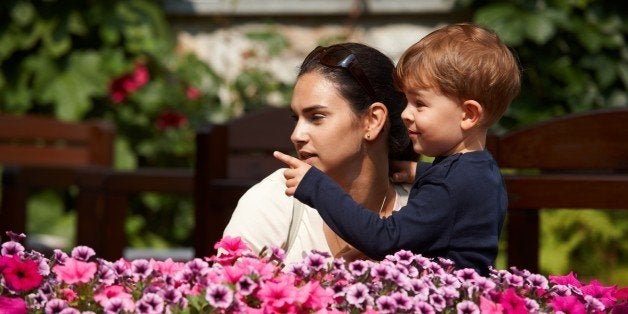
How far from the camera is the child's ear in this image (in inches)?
112

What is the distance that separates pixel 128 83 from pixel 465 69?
594 cm

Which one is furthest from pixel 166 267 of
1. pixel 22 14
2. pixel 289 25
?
pixel 22 14

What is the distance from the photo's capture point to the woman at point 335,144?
3008 mm

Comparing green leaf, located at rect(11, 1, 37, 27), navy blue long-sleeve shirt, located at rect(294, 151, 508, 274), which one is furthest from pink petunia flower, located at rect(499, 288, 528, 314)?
green leaf, located at rect(11, 1, 37, 27)

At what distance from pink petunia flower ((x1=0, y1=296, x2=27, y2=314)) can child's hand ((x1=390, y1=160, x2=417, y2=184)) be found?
125 centimetres

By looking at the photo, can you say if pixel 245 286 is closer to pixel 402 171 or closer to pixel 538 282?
pixel 538 282

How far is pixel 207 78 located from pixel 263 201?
5.29 metres

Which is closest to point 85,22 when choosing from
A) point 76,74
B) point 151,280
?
point 76,74

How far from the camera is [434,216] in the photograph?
272 centimetres

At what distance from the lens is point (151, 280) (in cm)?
233

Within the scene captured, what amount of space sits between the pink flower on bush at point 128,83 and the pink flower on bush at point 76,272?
628cm

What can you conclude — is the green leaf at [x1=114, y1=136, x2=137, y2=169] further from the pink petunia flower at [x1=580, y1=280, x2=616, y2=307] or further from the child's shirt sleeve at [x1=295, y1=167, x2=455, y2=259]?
the pink petunia flower at [x1=580, y1=280, x2=616, y2=307]

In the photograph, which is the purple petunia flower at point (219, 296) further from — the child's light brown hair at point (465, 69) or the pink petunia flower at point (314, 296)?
the child's light brown hair at point (465, 69)

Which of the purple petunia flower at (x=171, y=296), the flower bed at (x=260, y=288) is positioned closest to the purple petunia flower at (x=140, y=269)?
the flower bed at (x=260, y=288)
